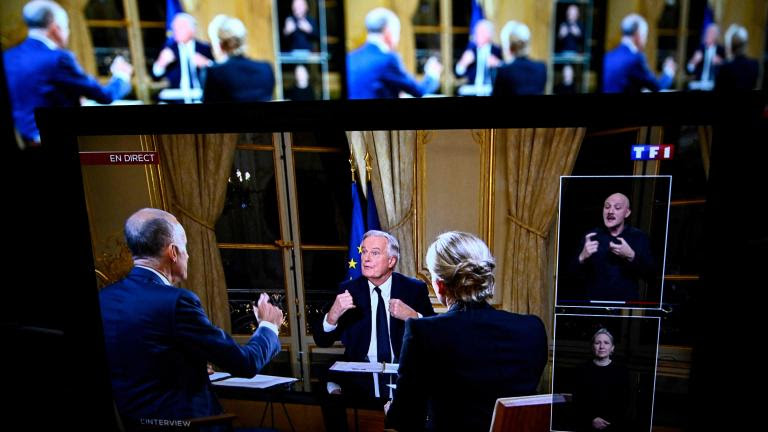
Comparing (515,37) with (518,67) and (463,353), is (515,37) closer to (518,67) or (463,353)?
(518,67)

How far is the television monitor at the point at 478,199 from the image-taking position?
2.15 ft

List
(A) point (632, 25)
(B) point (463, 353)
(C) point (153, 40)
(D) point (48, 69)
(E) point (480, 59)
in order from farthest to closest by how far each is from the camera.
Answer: (E) point (480, 59) → (C) point (153, 40) → (A) point (632, 25) → (D) point (48, 69) → (B) point (463, 353)

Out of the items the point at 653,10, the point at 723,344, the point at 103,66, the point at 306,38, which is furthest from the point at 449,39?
the point at 723,344

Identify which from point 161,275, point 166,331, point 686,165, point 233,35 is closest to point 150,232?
point 161,275

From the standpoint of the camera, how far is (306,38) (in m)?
2.65

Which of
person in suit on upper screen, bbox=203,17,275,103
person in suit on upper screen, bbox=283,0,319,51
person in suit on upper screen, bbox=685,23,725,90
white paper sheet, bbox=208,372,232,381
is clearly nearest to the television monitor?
white paper sheet, bbox=208,372,232,381

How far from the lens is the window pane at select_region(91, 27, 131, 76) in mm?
2645

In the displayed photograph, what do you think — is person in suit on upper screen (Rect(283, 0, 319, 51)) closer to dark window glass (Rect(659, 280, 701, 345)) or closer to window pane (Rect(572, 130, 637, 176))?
window pane (Rect(572, 130, 637, 176))

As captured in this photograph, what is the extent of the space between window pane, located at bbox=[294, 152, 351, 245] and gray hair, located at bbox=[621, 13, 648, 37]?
8.79 feet

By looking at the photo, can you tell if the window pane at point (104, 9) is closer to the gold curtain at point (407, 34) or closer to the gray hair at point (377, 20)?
the gray hair at point (377, 20)

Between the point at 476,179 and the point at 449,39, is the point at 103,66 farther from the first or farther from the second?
the point at 476,179

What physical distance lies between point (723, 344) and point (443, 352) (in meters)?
0.51

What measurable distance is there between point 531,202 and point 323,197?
1.21 feet

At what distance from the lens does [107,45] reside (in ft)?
8.82
